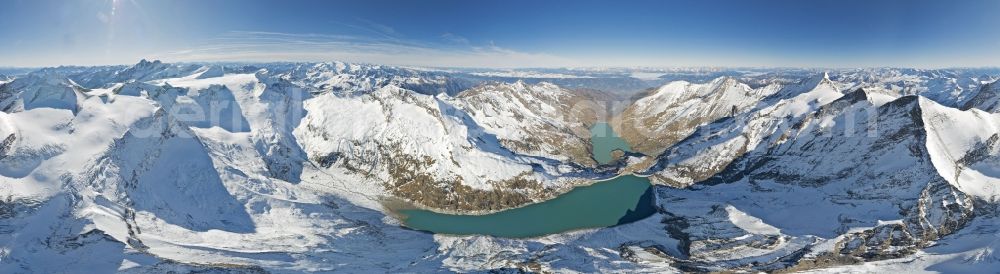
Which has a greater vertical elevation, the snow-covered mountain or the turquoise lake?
the snow-covered mountain

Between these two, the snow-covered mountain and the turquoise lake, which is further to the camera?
the turquoise lake

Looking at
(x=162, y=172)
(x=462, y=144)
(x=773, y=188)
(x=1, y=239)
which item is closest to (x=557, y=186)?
(x=462, y=144)

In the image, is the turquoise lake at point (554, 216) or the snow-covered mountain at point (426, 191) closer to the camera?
the snow-covered mountain at point (426, 191)

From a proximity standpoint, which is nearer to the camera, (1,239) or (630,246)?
(1,239)

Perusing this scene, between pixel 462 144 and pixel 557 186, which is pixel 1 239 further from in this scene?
pixel 557 186

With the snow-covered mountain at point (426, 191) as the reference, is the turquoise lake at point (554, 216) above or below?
below
